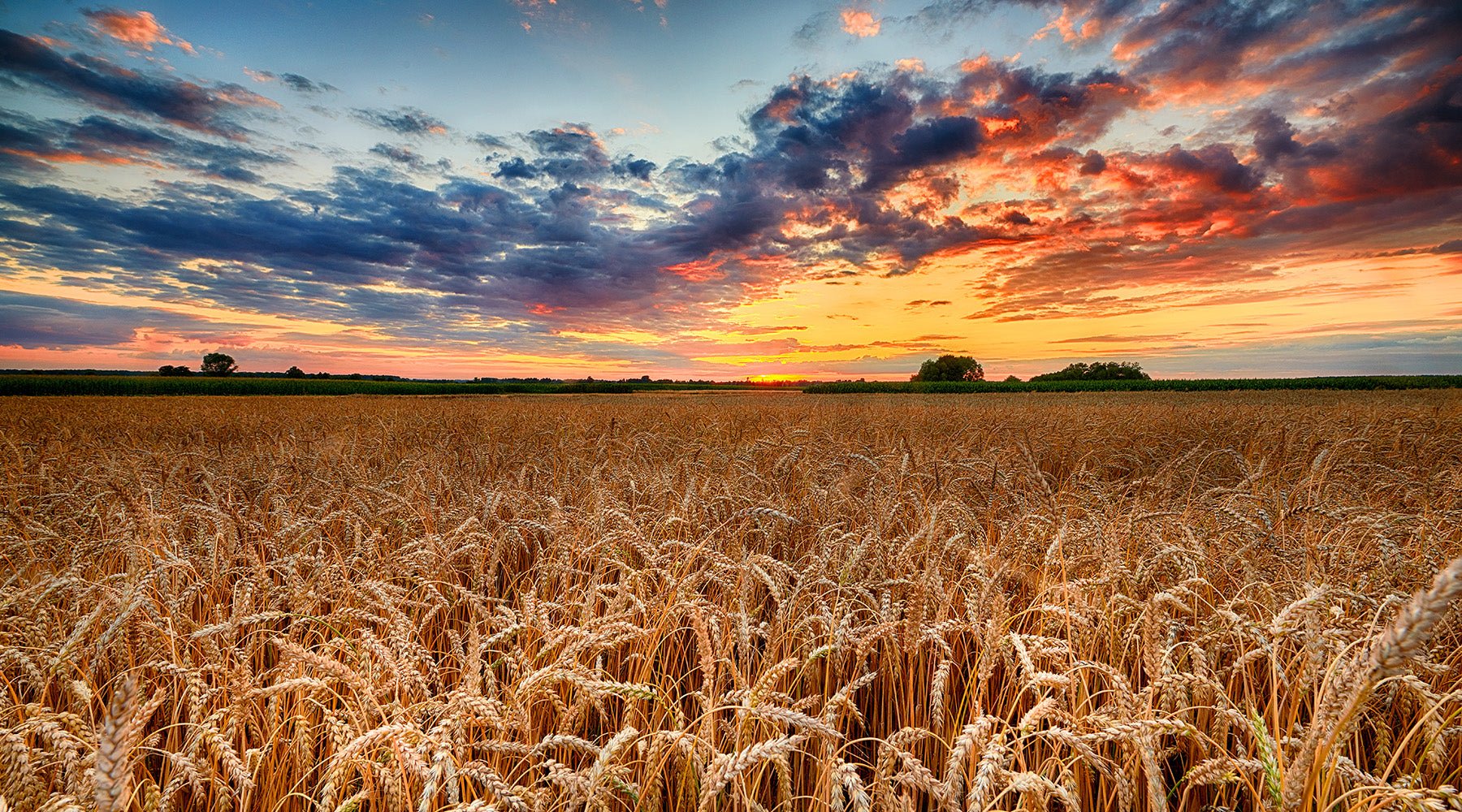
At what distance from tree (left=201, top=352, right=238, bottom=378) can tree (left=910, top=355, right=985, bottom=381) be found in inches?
4840

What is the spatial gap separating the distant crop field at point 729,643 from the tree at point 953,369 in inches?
3958

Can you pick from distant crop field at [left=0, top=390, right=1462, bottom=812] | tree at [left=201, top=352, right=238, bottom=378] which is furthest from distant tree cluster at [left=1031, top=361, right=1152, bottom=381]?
tree at [left=201, top=352, right=238, bottom=378]

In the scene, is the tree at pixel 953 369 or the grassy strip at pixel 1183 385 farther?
the tree at pixel 953 369

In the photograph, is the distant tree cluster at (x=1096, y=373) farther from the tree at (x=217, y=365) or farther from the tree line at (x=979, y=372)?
the tree at (x=217, y=365)

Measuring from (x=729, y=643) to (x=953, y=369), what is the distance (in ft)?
349

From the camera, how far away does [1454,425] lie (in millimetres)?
9086

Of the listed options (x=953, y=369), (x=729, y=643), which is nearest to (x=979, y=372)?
(x=953, y=369)

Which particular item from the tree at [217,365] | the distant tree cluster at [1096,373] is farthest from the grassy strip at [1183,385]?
the tree at [217,365]

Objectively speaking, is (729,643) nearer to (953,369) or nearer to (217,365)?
(953,369)

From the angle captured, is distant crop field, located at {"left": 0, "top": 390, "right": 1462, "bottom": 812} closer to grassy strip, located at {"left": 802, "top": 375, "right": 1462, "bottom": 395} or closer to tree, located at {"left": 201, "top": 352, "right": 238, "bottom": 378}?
grassy strip, located at {"left": 802, "top": 375, "right": 1462, "bottom": 395}

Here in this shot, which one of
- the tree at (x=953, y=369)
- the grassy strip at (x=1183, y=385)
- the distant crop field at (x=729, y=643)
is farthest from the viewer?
the tree at (x=953, y=369)

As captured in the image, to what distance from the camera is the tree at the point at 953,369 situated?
10131cm

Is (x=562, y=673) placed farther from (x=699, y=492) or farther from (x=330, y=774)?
(x=699, y=492)

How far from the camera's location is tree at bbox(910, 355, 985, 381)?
332ft
